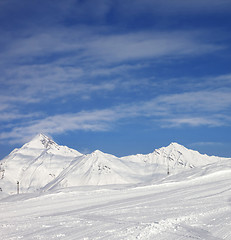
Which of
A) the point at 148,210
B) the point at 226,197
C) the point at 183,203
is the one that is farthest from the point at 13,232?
the point at 226,197

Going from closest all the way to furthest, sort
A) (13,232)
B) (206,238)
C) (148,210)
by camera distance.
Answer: (206,238) < (13,232) < (148,210)

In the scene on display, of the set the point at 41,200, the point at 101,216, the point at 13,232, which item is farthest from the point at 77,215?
the point at 41,200

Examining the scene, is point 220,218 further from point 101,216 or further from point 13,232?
point 13,232

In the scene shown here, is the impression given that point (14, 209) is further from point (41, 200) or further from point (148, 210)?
point (148, 210)

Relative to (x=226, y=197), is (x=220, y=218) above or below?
below

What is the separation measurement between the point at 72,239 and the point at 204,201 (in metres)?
15.2

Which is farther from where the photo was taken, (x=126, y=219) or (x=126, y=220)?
(x=126, y=219)

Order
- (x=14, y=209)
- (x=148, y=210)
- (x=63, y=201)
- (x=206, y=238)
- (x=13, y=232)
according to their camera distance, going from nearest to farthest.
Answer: (x=206, y=238), (x=13, y=232), (x=148, y=210), (x=14, y=209), (x=63, y=201)

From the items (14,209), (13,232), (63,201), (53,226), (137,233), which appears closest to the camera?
(137,233)

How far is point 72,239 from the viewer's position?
1691 centimetres

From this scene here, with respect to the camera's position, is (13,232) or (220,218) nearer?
(13,232)

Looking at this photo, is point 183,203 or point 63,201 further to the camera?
point 63,201

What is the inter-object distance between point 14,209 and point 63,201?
17.7ft

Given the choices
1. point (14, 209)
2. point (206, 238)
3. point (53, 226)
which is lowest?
point (206, 238)
